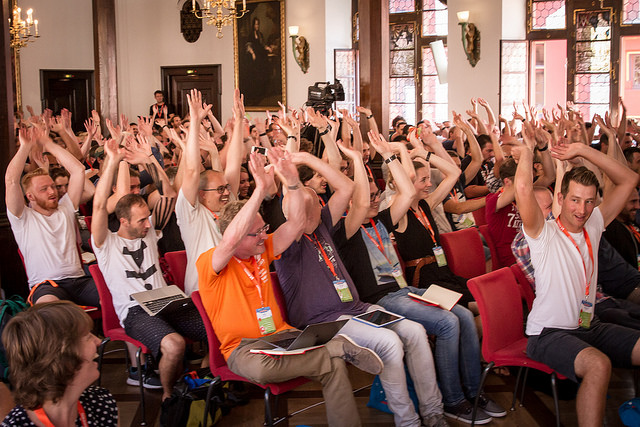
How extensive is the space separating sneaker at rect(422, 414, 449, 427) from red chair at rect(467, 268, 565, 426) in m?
0.16

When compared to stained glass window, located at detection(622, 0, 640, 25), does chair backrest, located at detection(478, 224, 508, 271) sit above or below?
below

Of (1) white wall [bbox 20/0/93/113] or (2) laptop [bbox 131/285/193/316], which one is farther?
(1) white wall [bbox 20/0/93/113]

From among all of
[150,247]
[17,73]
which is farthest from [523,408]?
[17,73]

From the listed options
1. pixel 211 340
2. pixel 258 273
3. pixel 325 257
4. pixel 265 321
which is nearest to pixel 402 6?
pixel 325 257

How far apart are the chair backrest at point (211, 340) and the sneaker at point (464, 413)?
1.21 m

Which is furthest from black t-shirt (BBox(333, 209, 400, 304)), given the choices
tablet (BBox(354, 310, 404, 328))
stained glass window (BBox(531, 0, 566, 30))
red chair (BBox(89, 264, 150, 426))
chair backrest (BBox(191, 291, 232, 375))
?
stained glass window (BBox(531, 0, 566, 30))

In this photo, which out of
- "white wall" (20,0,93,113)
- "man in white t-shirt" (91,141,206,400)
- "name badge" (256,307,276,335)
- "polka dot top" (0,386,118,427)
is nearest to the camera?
"polka dot top" (0,386,118,427)

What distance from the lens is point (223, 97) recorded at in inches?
559

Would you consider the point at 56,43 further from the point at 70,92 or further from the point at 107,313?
the point at 107,313

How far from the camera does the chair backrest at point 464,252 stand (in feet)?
14.0

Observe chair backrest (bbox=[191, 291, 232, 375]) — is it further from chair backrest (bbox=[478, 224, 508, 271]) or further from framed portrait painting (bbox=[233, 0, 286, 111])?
framed portrait painting (bbox=[233, 0, 286, 111])

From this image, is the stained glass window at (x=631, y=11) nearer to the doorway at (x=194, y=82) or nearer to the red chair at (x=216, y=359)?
the doorway at (x=194, y=82)

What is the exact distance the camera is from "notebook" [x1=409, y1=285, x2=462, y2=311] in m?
3.54

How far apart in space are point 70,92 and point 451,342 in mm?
11565
